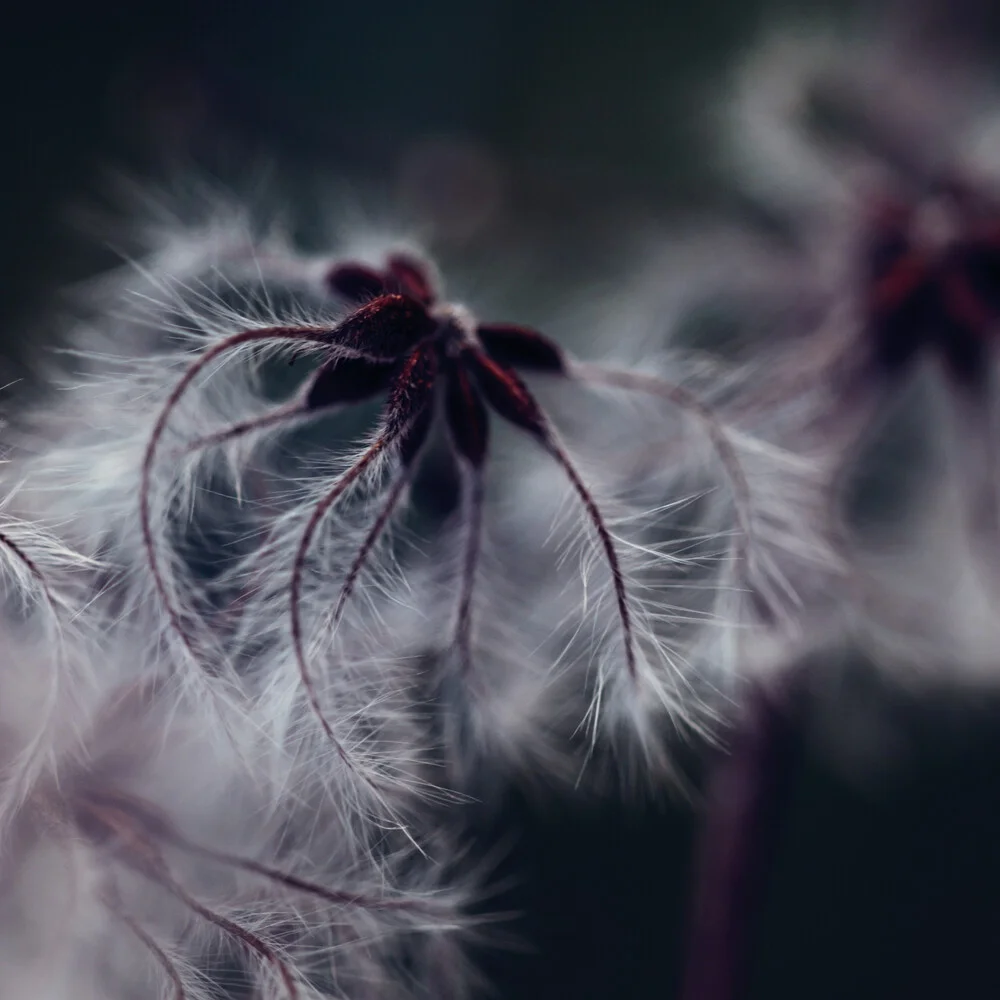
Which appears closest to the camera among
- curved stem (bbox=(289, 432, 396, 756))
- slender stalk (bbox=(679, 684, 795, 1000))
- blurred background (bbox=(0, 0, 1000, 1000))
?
curved stem (bbox=(289, 432, 396, 756))

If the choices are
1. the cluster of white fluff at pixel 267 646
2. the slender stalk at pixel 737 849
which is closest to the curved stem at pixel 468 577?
the cluster of white fluff at pixel 267 646

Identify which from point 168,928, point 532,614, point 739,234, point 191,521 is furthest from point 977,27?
point 168,928

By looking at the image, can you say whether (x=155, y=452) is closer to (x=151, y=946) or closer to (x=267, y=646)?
(x=267, y=646)

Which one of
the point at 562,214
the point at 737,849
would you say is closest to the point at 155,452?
the point at 737,849

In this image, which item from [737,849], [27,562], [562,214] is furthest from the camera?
[562,214]

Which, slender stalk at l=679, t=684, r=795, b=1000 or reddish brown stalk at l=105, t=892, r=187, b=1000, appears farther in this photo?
slender stalk at l=679, t=684, r=795, b=1000

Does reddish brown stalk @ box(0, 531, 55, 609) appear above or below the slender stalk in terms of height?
above

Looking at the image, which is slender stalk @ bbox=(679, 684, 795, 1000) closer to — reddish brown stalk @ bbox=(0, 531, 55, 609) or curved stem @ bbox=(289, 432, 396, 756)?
curved stem @ bbox=(289, 432, 396, 756)

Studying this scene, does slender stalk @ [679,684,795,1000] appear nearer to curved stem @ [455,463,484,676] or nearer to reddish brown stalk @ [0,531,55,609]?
curved stem @ [455,463,484,676]

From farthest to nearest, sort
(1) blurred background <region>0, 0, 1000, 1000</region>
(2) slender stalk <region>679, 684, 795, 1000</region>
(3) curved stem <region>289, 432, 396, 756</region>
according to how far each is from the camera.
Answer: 1. (1) blurred background <region>0, 0, 1000, 1000</region>
2. (2) slender stalk <region>679, 684, 795, 1000</region>
3. (3) curved stem <region>289, 432, 396, 756</region>

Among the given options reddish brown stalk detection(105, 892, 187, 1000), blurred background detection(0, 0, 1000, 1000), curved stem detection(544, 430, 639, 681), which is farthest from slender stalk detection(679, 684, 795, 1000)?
reddish brown stalk detection(105, 892, 187, 1000)
